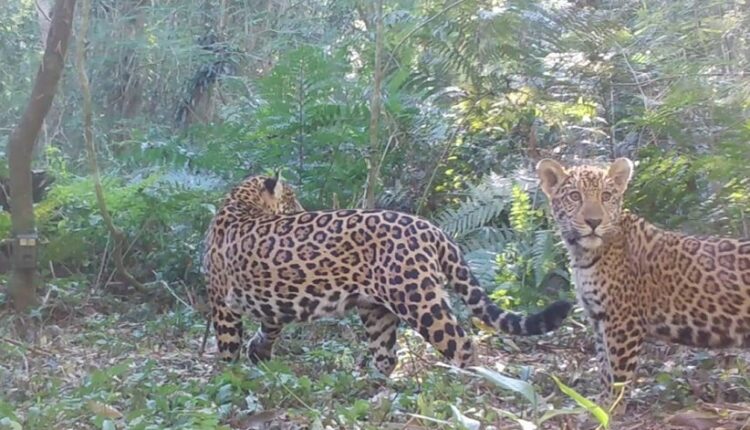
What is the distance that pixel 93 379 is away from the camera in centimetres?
552

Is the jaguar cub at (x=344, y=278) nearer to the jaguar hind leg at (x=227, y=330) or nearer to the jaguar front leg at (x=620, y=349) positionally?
the jaguar hind leg at (x=227, y=330)

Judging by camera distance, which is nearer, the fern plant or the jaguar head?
the jaguar head

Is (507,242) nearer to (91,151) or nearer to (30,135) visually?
(91,151)

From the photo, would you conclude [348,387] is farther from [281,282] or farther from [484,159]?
[484,159]

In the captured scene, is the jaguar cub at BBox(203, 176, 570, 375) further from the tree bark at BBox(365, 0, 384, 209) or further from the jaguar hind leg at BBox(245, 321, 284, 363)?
the tree bark at BBox(365, 0, 384, 209)

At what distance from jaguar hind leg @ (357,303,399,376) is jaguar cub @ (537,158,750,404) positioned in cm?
147

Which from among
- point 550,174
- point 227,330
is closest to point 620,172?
point 550,174

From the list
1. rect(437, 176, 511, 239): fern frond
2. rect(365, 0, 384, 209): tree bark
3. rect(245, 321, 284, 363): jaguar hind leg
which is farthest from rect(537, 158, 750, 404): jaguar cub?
rect(365, 0, 384, 209): tree bark

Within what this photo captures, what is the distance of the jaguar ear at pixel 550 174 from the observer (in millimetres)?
6520

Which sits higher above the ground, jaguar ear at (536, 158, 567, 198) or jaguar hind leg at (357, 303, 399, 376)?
jaguar ear at (536, 158, 567, 198)

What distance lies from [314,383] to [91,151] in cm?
397

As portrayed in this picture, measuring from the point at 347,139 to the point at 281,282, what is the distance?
9.96 feet

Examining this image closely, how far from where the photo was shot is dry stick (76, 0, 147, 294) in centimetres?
880

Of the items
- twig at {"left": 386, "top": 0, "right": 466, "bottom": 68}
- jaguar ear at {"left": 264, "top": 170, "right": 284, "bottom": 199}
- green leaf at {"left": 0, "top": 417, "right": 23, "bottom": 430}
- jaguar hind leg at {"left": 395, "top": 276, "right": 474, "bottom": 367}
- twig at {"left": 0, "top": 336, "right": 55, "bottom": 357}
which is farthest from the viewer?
twig at {"left": 386, "top": 0, "right": 466, "bottom": 68}
